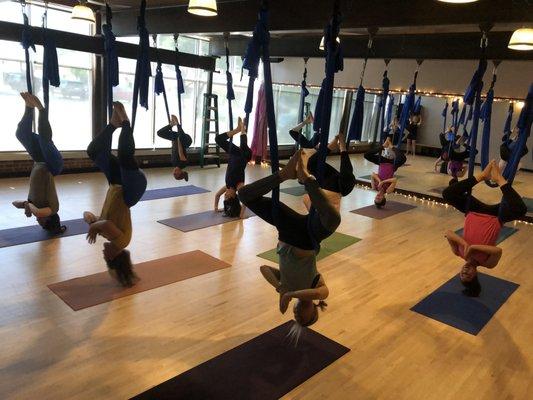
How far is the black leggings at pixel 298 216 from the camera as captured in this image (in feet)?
6.22

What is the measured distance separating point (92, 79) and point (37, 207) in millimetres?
4102

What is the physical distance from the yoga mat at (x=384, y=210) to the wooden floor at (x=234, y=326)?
1.40 meters

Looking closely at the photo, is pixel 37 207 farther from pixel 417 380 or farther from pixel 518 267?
pixel 518 267

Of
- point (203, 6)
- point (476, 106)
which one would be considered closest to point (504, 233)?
point (476, 106)

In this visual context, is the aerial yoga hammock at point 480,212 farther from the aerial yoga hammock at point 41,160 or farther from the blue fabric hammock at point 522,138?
the aerial yoga hammock at point 41,160

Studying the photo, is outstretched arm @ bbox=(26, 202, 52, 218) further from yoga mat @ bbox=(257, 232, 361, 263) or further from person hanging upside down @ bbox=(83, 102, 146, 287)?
yoga mat @ bbox=(257, 232, 361, 263)

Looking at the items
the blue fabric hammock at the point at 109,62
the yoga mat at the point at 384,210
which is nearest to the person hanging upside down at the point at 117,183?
the blue fabric hammock at the point at 109,62

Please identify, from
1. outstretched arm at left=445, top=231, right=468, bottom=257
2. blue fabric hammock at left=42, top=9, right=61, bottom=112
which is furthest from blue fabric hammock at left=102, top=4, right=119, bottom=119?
outstretched arm at left=445, top=231, right=468, bottom=257

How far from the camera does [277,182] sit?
1973 mm

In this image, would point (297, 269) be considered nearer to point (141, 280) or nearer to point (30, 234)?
point (141, 280)

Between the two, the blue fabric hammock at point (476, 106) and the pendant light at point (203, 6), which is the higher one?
the pendant light at point (203, 6)

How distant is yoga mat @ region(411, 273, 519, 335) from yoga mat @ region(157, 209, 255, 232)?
2.66m

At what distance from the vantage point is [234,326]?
3.05 metres

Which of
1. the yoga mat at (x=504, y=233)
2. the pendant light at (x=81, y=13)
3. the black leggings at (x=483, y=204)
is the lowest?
the yoga mat at (x=504, y=233)
